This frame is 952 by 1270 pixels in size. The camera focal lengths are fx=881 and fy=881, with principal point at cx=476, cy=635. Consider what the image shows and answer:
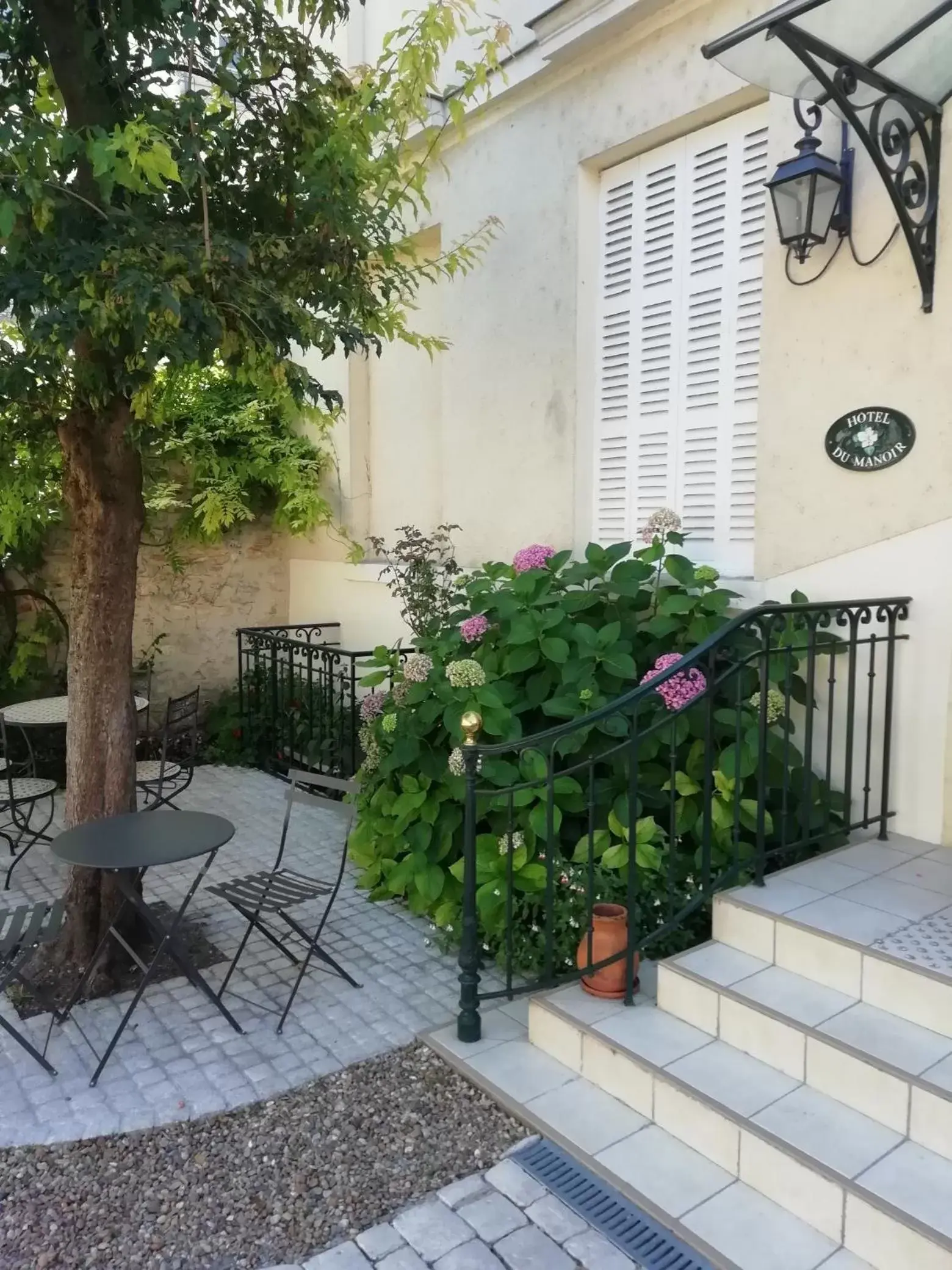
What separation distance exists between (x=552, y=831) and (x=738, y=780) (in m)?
0.74

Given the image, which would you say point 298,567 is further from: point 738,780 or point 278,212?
point 738,780

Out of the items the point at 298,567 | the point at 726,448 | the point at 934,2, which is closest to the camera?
the point at 934,2

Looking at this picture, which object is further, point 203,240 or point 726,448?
point 726,448

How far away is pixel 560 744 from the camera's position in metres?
3.85

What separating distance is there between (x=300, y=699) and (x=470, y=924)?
167 inches

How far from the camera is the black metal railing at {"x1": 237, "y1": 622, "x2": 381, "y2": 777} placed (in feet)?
21.5

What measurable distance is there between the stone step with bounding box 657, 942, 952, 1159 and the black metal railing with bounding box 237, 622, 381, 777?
343 centimetres

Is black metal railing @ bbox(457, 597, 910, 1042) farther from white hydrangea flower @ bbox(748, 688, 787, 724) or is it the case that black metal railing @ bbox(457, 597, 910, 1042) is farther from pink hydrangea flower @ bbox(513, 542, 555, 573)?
pink hydrangea flower @ bbox(513, 542, 555, 573)

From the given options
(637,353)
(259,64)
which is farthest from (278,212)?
(637,353)

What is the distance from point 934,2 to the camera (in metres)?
3.04

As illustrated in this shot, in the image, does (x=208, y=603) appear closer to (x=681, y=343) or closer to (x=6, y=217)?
(x=681, y=343)

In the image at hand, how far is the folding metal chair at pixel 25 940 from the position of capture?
308 cm

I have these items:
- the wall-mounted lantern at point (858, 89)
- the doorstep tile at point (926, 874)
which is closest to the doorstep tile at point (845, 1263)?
the doorstep tile at point (926, 874)

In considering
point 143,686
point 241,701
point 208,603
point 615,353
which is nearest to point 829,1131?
point 615,353
